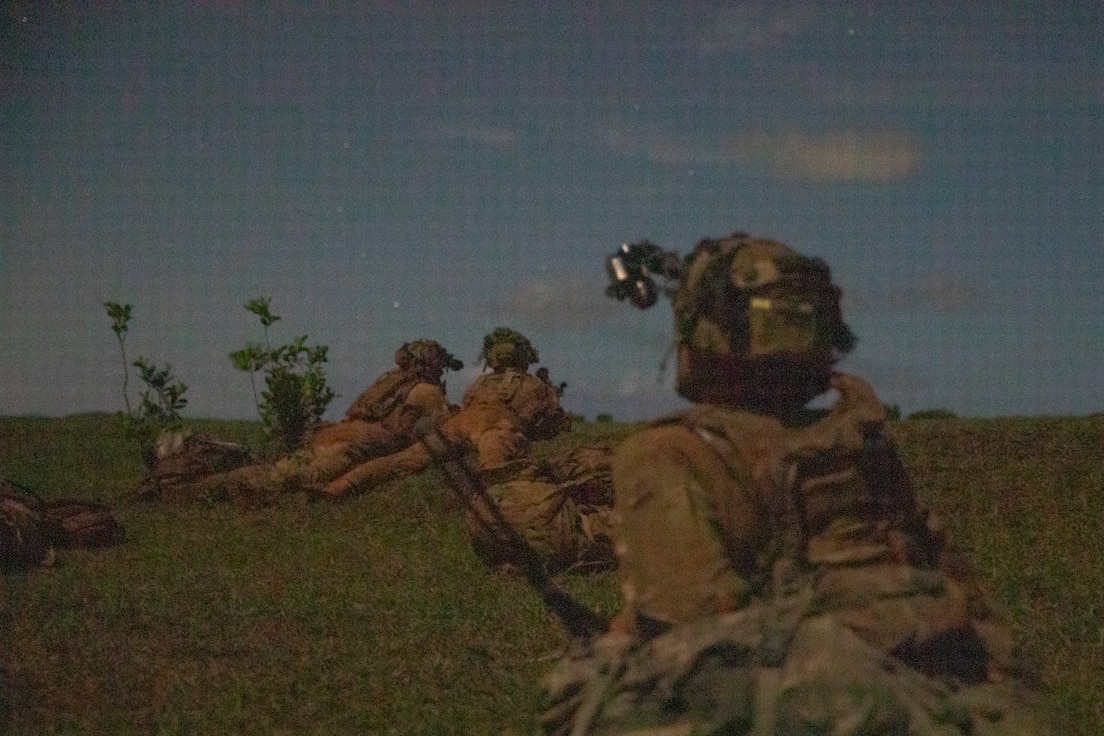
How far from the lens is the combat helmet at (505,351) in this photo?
613 inches

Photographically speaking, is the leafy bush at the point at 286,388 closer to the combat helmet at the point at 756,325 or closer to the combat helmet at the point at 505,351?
the combat helmet at the point at 505,351

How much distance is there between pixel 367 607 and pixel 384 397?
25.8ft

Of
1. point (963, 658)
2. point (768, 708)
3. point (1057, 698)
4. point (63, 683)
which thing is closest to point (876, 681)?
point (768, 708)

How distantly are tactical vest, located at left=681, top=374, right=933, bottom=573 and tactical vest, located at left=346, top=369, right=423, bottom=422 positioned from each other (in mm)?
13038

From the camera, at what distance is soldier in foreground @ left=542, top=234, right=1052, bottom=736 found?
323cm

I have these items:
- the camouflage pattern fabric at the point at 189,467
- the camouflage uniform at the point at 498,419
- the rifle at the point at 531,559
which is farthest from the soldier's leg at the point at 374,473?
the rifle at the point at 531,559

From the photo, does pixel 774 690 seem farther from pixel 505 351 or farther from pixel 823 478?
pixel 505 351

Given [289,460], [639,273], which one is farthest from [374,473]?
[639,273]

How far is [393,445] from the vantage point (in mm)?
15680

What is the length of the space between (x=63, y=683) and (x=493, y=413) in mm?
8016

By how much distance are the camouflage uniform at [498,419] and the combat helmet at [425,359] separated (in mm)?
1254

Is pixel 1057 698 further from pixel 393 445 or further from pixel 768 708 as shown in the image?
pixel 393 445

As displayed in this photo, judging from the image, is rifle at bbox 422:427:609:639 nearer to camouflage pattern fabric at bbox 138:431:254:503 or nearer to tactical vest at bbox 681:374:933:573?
tactical vest at bbox 681:374:933:573

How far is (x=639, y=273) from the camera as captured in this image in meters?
4.00
